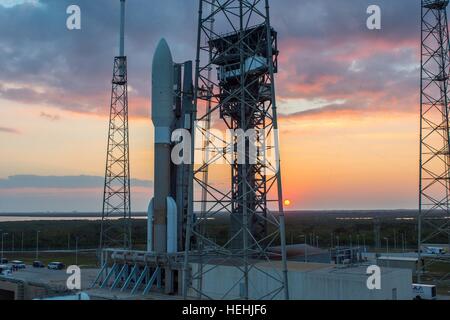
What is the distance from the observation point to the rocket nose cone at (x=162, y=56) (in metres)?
37.9

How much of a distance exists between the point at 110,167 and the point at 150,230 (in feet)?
25.3

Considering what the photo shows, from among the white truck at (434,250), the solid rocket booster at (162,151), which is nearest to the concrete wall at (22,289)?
the solid rocket booster at (162,151)

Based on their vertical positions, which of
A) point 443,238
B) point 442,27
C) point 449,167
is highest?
point 442,27

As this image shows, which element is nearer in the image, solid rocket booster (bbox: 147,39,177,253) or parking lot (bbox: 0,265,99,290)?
solid rocket booster (bbox: 147,39,177,253)

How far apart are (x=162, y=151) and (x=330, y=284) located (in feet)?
59.1

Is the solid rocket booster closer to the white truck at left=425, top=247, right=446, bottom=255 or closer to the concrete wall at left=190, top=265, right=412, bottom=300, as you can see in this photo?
the concrete wall at left=190, top=265, right=412, bottom=300

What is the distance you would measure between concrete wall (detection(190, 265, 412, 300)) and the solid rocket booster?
8.69 metres

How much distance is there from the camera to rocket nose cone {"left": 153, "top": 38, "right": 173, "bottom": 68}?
1494 inches

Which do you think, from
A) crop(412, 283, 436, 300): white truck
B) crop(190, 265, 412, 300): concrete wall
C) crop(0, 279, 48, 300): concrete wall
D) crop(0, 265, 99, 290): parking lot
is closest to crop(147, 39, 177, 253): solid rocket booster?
crop(0, 265, 99, 290): parking lot
